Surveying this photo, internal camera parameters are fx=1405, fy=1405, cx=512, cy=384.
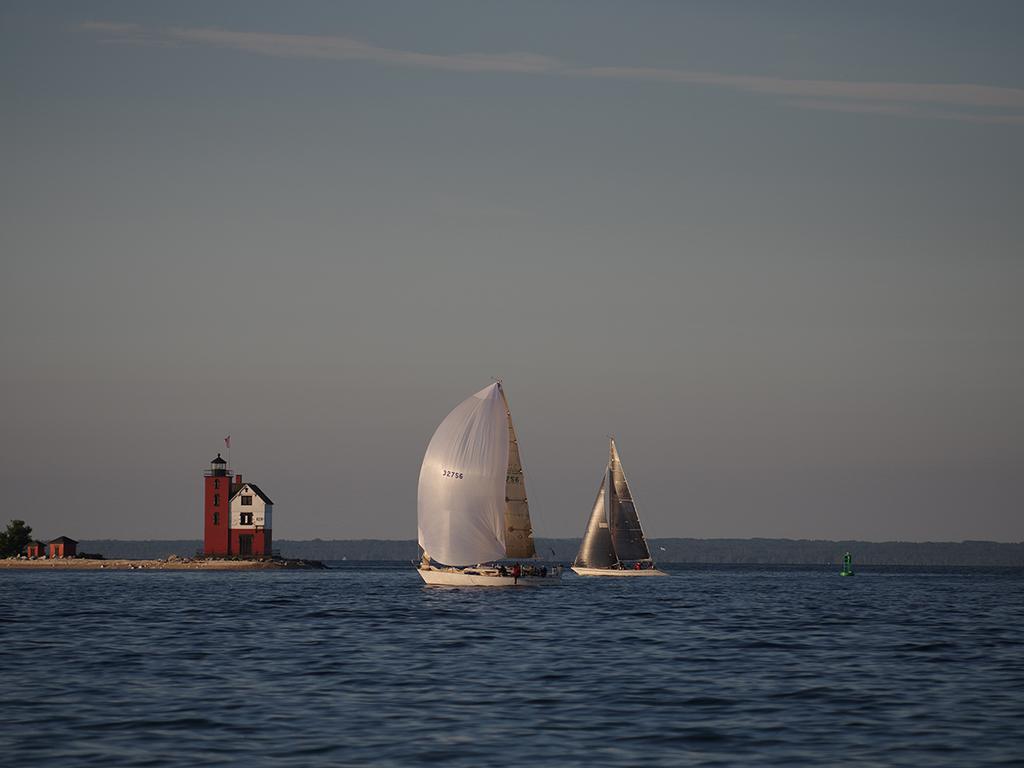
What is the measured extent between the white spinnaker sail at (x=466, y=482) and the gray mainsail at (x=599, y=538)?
119 ft

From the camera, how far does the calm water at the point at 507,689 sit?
24531mm

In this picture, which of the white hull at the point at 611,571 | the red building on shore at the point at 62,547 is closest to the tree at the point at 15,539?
the red building on shore at the point at 62,547

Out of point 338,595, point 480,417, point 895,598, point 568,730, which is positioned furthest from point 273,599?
point 568,730

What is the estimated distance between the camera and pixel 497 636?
162ft

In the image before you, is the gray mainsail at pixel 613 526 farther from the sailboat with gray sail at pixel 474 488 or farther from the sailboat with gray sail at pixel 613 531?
the sailboat with gray sail at pixel 474 488

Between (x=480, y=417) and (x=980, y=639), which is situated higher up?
(x=480, y=417)

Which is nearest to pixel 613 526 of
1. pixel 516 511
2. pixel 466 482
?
pixel 516 511

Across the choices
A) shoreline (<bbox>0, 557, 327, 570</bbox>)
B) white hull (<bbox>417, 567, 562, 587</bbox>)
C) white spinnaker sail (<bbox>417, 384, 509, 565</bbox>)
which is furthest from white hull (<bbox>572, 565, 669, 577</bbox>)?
shoreline (<bbox>0, 557, 327, 570</bbox>)

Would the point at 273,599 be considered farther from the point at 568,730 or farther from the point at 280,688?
the point at 568,730

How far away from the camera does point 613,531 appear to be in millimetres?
121000

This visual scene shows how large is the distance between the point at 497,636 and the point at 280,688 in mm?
17452

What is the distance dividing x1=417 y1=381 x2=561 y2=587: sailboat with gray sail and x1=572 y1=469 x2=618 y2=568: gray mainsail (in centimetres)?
3379

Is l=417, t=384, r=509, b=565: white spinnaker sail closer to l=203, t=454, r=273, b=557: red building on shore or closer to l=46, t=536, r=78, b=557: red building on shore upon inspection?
l=203, t=454, r=273, b=557: red building on shore

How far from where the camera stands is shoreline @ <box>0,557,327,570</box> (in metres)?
158
